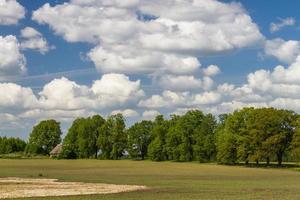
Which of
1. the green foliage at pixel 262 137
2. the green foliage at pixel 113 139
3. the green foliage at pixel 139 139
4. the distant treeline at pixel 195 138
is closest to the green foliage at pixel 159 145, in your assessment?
the distant treeline at pixel 195 138

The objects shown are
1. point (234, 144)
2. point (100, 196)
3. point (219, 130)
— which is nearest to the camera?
point (100, 196)

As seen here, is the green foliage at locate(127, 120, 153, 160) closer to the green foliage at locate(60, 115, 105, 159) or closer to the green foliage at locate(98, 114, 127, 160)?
the green foliage at locate(98, 114, 127, 160)

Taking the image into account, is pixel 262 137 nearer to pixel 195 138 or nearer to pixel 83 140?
pixel 195 138

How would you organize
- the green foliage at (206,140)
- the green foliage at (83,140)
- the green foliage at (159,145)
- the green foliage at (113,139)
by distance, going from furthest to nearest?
the green foliage at (83,140), the green foliage at (113,139), the green foliage at (159,145), the green foliage at (206,140)

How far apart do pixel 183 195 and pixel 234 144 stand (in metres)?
90.8

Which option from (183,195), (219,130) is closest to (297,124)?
(219,130)

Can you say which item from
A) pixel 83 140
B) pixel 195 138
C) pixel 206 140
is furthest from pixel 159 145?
pixel 83 140

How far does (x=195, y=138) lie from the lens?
152000 millimetres

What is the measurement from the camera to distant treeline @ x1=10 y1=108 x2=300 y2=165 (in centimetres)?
12600

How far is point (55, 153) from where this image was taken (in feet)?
605

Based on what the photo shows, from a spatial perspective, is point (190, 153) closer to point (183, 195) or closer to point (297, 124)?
point (297, 124)

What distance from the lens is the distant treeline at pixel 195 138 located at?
126 metres

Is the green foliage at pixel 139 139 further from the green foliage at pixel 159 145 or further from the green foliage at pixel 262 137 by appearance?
the green foliage at pixel 262 137

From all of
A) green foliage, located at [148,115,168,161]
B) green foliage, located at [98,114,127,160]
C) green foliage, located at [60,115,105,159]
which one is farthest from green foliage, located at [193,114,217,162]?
green foliage, located at [60,115,105,159]
